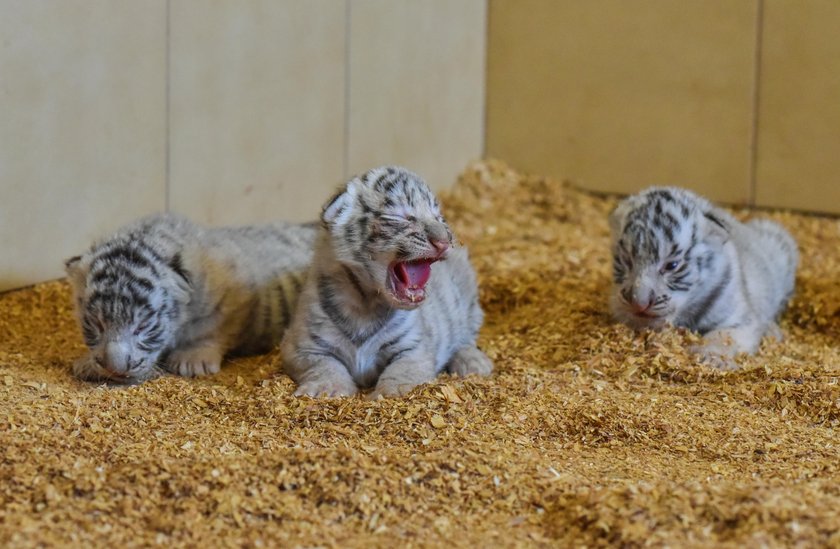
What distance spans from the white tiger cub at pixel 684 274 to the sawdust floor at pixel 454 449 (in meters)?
0.13

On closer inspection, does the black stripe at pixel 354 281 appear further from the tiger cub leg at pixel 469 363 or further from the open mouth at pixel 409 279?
the tiger cub leg at pixel 469 363

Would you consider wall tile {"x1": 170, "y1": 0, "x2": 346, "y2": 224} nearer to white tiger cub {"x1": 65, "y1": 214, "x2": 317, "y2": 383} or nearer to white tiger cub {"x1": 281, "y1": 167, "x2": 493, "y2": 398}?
white tiger cub {"x1": 65, "y1": 214, "x2": 317, "y2": 383}

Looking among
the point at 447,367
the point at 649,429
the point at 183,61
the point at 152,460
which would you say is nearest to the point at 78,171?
the point at 183,61

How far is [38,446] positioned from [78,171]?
2.51m

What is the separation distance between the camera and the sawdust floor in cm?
348

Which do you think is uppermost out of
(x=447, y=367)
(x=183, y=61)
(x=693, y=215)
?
(x=183, y=61)

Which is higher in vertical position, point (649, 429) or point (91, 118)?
point (91, 118)

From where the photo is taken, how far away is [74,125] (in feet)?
20.2

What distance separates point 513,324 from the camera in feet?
A: 20.4

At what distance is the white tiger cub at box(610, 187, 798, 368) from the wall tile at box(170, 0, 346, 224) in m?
2.40

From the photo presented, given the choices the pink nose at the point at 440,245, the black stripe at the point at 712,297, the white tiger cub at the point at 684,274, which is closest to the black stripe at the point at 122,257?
the pink nose at the point at 440,245

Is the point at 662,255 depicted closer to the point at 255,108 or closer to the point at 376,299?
the point at 376,299

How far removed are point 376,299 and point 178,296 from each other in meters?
0.90

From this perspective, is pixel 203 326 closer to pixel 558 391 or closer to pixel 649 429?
pixel 558 391
